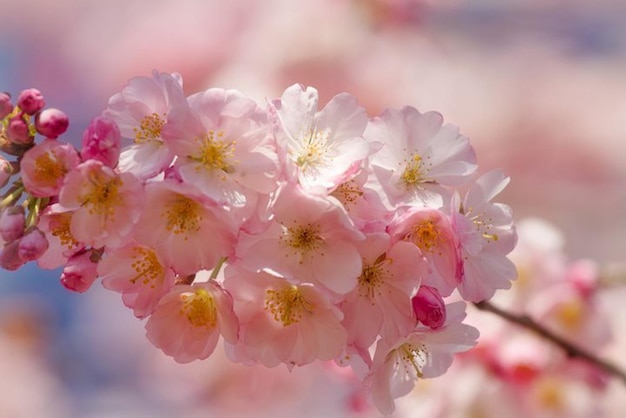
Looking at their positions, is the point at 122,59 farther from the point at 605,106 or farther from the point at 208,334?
the point at 208,334

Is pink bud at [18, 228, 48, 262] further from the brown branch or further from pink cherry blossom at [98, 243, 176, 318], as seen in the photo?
the brown branch

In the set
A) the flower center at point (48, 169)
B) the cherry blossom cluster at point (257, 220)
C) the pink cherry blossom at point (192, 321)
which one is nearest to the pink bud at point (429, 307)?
the cherry blossom cluster at point (257, 220)

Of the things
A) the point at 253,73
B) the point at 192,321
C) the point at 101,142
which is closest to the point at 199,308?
the point at 192,321

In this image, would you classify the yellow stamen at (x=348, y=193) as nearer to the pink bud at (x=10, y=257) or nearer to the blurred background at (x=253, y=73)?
the pink bud at (x=10, y=257)

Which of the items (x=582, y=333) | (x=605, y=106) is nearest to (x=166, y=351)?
(x=582, y=333)

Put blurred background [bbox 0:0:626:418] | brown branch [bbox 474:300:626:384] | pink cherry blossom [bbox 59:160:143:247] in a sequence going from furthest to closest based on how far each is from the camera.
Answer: blurred background [bbox 0:0:626:418], brown branch [bbox 474:300:626:384], pink cherry blossom [bbox 59:160:143:247]

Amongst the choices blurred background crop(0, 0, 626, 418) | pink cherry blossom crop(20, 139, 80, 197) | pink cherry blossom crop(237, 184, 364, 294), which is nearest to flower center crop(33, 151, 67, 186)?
pink cherry blossom crop(20, 139, 80, 197)

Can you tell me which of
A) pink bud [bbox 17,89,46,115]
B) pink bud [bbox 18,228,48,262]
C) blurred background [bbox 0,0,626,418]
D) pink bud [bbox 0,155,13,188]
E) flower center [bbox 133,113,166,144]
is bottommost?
blurred background [bbox 0,0,626,418]
